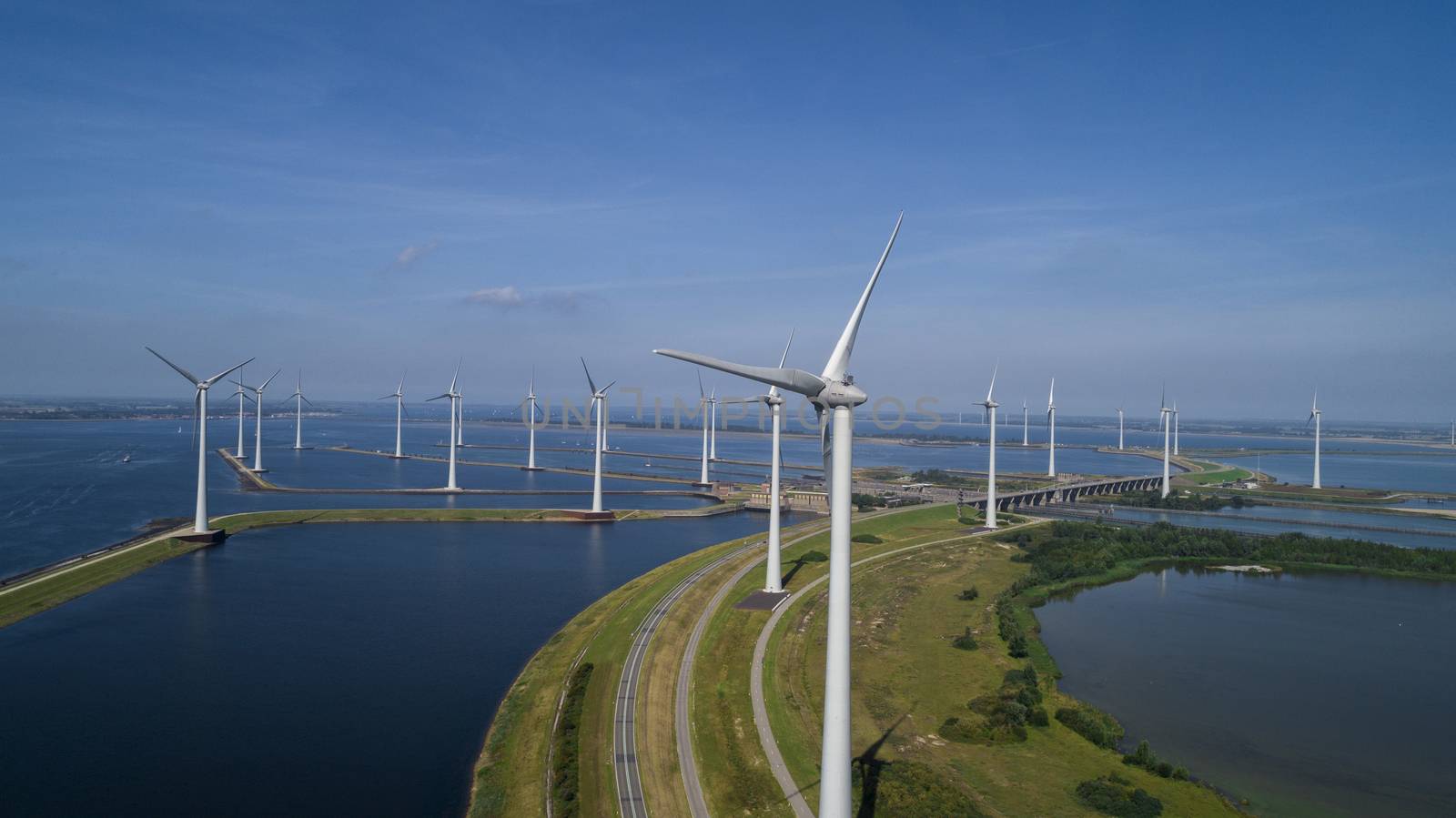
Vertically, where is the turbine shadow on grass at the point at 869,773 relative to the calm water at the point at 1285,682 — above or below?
above

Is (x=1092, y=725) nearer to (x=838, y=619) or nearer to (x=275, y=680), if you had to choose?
(x=838, y=619)

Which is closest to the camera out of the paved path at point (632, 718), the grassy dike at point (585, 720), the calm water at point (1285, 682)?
the paved path at point (632, 718)

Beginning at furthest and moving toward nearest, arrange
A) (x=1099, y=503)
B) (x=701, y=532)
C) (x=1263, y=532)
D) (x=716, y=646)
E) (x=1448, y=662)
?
(x=1099, y=503)
(x=1263, y=532)
(x=701, y=532)
(x=1448, y=662)
(x=716, y=646)

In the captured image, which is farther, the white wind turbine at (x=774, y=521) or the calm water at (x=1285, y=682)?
the white wind turbine at (x=774, y=521)

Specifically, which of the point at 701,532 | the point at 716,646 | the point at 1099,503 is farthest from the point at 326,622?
the point at 1099,503

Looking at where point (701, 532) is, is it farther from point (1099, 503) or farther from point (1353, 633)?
point (1099, 503)

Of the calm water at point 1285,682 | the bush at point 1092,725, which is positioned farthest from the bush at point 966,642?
the bush at point 1092,725

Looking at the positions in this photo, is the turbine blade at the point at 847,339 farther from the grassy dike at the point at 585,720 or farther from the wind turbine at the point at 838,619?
the grassy dike at the point at 585,720
